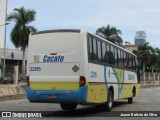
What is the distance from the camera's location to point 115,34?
97.6 metres

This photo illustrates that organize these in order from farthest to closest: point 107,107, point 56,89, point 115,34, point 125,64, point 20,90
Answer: point 115,34
point 20,90
point 125,64
point 107,107
point 56,89

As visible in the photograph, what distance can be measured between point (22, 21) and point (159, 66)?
75.9 metres

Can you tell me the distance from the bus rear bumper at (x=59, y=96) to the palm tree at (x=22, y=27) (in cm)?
6164

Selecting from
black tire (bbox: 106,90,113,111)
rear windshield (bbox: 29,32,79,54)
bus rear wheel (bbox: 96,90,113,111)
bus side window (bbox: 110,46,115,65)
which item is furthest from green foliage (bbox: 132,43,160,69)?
rear windshield (bbox: 29,32,79,54)

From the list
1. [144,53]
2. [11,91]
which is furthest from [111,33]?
[11,91]

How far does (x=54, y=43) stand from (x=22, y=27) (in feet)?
206

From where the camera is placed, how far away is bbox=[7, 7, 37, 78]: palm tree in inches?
3054

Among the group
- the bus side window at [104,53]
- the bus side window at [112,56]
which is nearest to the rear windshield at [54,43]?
the bus side window at [104,53]

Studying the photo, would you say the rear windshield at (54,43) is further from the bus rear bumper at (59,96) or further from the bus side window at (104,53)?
the bus side window at (104,53)

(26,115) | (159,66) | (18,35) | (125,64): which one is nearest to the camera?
(26,115)

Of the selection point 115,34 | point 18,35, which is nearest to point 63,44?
point 18,35

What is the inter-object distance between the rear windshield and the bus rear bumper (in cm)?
158

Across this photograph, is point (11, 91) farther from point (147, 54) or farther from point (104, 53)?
point (147, 54)

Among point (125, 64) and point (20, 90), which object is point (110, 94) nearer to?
point (125, 64)
